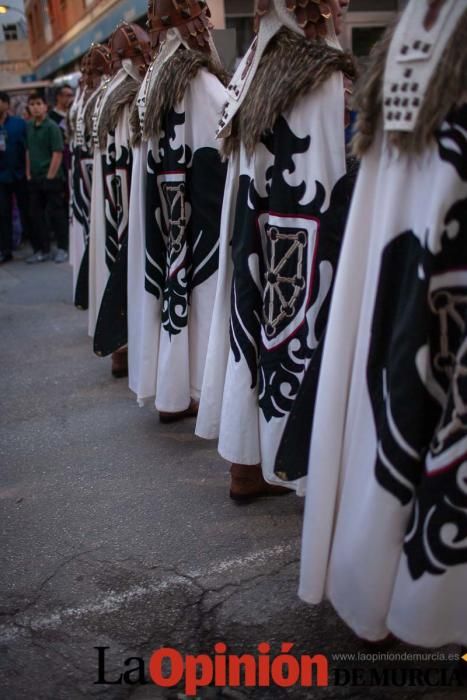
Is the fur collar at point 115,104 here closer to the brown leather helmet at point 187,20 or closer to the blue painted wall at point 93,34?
the brown leather helmet at point 187,20

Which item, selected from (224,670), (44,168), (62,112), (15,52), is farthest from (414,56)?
(15,52)

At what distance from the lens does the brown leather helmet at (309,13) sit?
2207mm

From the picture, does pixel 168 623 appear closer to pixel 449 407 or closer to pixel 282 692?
pixel 282 692

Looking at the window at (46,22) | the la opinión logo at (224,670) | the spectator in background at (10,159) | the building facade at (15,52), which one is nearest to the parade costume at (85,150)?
the la opinión logo at (224,670)

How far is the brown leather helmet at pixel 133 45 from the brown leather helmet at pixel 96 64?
0.69m

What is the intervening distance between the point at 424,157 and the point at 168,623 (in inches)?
60.4

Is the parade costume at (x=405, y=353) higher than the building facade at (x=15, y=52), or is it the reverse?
→ the building facade at (x=15, y=52)

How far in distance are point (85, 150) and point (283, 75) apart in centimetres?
289

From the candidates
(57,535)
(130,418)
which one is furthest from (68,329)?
(57,535)

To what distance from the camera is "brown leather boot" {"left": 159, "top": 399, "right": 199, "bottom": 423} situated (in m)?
3.62

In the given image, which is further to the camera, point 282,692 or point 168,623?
point 168,623

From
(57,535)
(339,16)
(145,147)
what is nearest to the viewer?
(339,16)

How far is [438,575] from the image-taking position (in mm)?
1463

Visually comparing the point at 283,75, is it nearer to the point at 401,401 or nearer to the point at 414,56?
the point at 414,56
